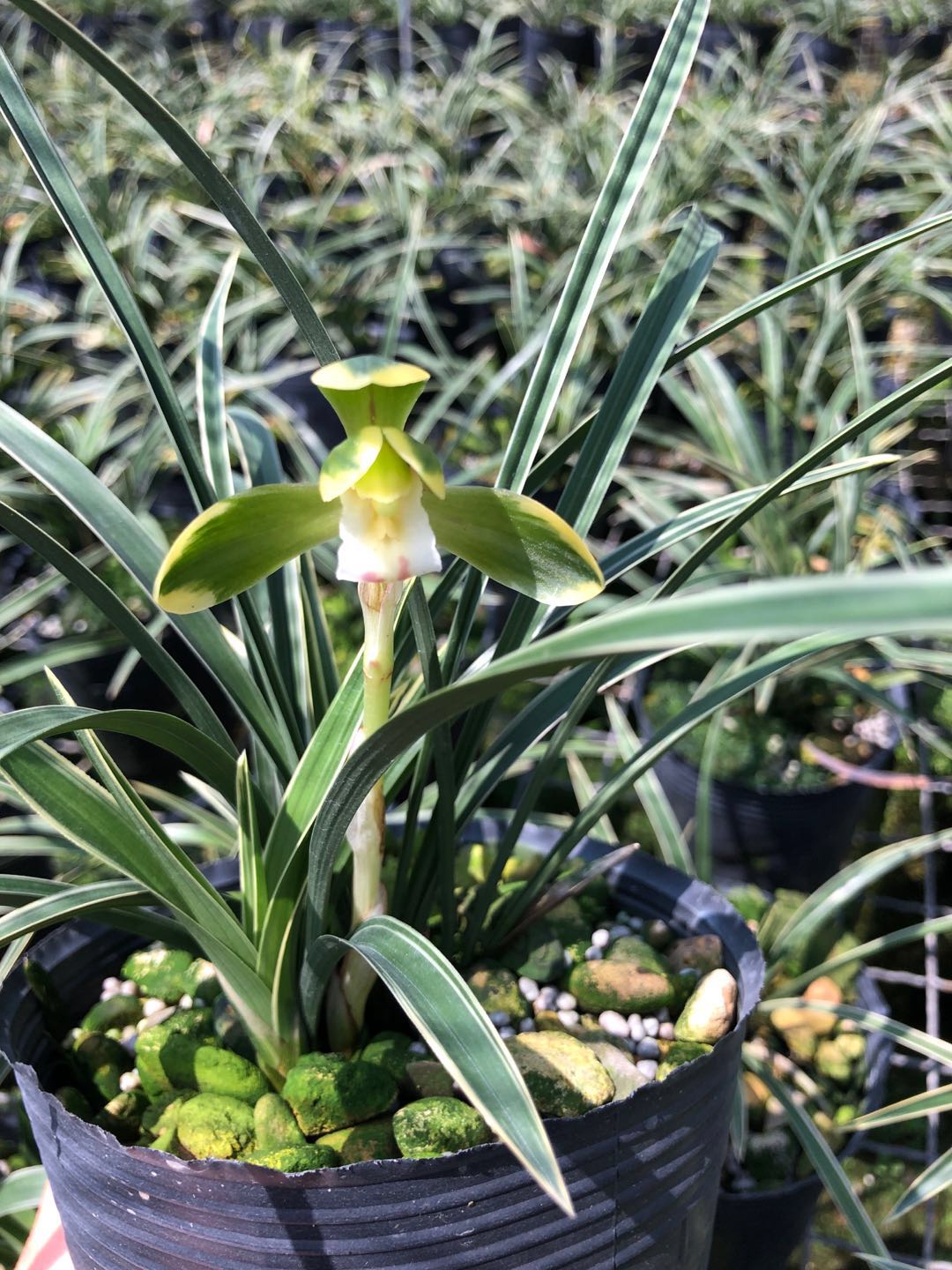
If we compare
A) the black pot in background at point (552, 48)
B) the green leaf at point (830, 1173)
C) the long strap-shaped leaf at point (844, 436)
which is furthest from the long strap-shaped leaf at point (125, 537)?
the black pot in background at point (552, 48)

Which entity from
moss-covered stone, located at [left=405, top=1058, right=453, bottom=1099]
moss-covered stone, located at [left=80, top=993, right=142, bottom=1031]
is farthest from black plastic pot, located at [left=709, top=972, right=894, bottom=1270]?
moss-covered stone, located at [left=80, top=993, right=142, bottom=1031]

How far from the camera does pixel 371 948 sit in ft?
1.50

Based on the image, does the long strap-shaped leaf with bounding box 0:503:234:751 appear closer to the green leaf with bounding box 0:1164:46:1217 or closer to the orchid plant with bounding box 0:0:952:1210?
the orchid plant with bounding box 0:0:952:1210

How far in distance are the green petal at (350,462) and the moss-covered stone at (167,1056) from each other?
1.17 ft

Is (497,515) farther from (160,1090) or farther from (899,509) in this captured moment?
(899,509)

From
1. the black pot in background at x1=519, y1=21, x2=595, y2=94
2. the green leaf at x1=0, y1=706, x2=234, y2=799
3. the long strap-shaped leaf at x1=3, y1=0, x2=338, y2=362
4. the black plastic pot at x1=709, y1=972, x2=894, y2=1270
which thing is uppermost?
the black pot in background at x1=519, y1=21, x2=595, y2=94

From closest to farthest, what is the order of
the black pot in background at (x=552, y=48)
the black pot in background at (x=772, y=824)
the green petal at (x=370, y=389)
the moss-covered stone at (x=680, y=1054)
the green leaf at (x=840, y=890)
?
1. the green petal at (x=370, y=389)
2. the moss-covered stone at (x=680, y=1054)
3. the green leaf at (x=840, y=890)
4. the black pot in background at (x=772, y=824)
5. the black pot in background at (x=552, y=48)

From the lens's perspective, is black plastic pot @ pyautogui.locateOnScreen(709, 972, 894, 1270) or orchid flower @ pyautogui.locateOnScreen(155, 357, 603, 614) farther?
black plastic pot @ pyautogui.locateOnScreen(709, 972, 894, 1270)

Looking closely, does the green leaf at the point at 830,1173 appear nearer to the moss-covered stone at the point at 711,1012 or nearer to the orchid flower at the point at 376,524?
the moss-covered stone at the point at 711,1012

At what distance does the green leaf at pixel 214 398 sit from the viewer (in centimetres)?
61

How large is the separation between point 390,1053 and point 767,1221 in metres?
0.41

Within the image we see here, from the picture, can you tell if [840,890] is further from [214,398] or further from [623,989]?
[214,398]

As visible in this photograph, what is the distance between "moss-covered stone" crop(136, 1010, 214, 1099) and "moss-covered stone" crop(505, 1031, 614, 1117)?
0.18 meters

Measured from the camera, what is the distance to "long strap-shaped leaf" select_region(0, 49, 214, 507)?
0.47 m
